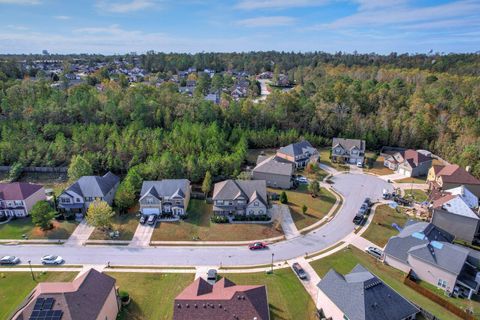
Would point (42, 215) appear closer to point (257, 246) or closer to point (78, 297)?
point (78, 297)

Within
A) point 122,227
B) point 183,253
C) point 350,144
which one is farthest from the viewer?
point 350,144

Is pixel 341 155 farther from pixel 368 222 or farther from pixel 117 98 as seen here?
pixel 117 98

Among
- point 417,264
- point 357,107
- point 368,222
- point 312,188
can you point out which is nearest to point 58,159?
point 312,188

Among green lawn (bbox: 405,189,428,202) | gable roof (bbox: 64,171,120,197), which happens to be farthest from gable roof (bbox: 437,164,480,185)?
gable roof (bbox: 64,171,120,197)

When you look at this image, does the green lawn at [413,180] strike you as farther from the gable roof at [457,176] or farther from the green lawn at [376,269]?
the green lawn at [376,269]

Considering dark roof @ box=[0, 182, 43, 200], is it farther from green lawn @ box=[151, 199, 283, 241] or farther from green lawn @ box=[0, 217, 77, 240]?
green lawn @ box=[151, 199, 283, 241]

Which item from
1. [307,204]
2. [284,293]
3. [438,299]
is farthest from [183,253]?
[438,299]

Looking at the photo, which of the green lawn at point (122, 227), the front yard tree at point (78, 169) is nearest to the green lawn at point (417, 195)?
the green lawn at point (122, 227)
